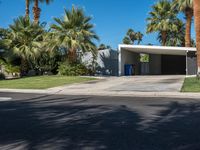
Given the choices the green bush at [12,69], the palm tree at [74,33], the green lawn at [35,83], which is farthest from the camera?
the green bush at [12,69]

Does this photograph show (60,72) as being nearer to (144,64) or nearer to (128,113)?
(144,64)

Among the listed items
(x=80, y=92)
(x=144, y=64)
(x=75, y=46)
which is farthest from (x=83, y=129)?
(x=144, y=64)

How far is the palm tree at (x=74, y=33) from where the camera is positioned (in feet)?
97.7

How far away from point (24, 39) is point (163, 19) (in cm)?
2137

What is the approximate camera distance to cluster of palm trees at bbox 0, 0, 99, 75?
98.5 feet

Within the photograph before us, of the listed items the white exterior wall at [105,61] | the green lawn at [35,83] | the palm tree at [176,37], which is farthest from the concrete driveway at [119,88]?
the palm tree at [176,37]

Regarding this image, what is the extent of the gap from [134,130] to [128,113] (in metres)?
2.54

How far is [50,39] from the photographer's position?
30578mm

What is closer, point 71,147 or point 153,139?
point 71,147

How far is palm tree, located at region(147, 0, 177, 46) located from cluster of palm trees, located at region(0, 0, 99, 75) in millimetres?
17284

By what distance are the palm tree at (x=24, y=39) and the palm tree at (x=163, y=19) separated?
18.8 m

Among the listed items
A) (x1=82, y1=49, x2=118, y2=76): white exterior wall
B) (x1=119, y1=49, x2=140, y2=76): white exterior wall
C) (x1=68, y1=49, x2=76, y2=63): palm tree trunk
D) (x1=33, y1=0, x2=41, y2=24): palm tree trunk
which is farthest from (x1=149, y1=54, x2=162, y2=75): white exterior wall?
(x1=68, y1=49, x2=76, y2=63): palm tree trunk

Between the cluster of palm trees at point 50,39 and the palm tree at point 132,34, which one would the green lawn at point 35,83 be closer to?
the cluster of palm trees at point 50,39

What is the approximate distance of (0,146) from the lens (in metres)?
6.37
